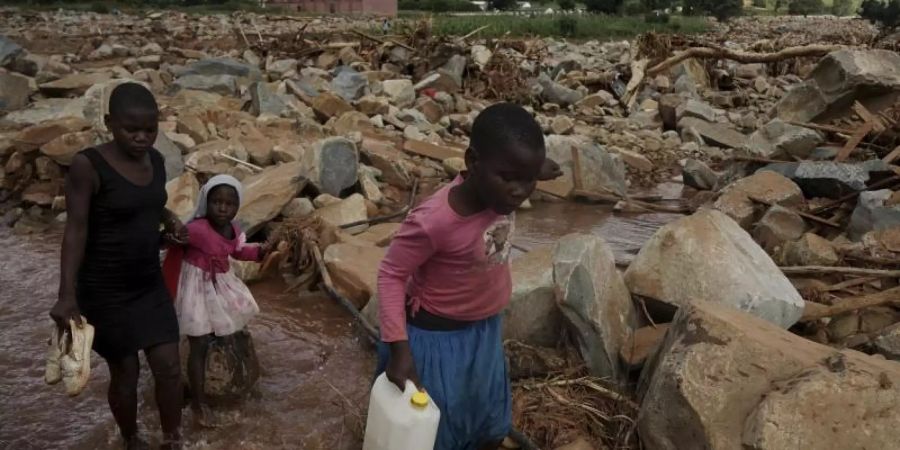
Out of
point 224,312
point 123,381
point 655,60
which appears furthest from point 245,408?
point 655,60

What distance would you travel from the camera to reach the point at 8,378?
12.4ft

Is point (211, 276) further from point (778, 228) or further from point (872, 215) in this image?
point (872, 215)

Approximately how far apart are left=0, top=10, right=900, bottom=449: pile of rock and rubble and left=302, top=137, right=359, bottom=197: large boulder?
0.06 feet

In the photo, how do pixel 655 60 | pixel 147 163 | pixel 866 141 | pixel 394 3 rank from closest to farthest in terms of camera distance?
pixel 147 163, pixel 866 141, pixel 655 60, pixel 394 3

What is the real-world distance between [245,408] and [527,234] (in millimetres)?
3750

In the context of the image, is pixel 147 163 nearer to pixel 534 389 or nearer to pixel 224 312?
pixel 224 312

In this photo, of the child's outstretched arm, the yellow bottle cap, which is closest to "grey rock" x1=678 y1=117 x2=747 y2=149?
the child's outstretched arm

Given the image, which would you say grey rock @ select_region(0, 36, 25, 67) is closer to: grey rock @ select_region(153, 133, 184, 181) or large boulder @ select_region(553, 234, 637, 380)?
grey rock @ select_region(153, 133, 184, 181)

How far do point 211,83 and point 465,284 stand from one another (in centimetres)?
980

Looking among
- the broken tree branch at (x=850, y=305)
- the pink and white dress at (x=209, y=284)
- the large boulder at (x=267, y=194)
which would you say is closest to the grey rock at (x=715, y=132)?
the large boulder at (x=267, y=194)

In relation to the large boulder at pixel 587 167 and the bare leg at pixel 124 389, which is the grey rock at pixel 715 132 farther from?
the bare leg at pixel 124 389

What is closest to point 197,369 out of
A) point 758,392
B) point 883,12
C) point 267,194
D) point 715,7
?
point 758,392

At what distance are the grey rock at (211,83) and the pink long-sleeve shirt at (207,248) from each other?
27.2 feet

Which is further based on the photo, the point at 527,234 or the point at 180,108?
the point at 180,108
